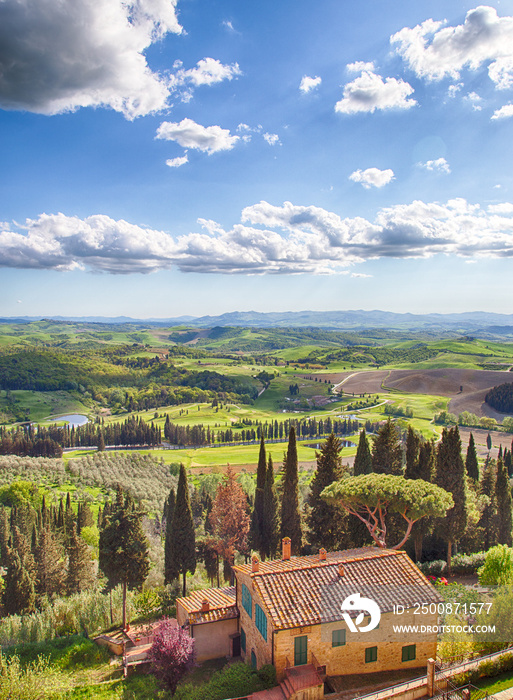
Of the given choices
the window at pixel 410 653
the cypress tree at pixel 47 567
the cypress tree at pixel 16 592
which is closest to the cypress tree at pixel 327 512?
the window at pixel 410 653

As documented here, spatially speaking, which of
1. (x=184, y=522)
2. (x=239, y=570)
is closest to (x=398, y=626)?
(x=239, y=570)

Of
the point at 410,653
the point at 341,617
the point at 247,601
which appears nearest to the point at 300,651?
the point at 341,617

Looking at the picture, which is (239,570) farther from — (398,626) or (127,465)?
(127,465)

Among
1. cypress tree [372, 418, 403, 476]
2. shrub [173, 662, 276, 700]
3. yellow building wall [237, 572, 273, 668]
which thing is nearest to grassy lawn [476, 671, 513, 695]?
shrub [173, 662, 276, 700]

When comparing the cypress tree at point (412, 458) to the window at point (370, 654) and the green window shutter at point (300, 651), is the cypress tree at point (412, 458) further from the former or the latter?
the green window shutter at point (300, 651)

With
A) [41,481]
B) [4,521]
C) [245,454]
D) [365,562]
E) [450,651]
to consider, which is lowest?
[245,454]

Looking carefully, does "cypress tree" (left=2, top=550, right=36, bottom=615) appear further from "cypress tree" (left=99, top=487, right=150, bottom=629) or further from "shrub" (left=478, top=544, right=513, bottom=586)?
"shrub" (left=478, top=544, right=513, bottom=586)
